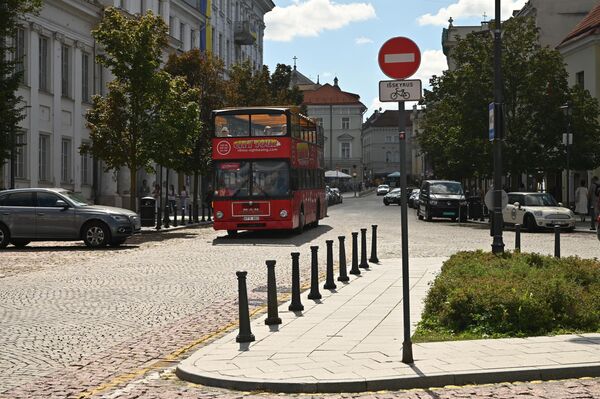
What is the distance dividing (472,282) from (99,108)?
26.9 meters

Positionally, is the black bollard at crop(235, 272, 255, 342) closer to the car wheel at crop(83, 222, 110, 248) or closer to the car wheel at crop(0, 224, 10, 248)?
the car wheel at crop(83, 222, 110, 248)

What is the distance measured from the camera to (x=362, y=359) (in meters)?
8.24

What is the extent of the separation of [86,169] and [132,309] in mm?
31498

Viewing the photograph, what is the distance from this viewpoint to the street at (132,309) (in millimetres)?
7508

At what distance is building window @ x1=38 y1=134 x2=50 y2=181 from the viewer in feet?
125

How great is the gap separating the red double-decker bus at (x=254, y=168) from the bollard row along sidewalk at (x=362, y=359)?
672 inches

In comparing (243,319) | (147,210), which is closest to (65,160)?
(147,210)

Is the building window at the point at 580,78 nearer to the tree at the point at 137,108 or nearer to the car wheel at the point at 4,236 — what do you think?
the tree at the point at 137,108

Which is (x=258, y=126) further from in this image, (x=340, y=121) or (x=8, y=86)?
(x=340, y=121)

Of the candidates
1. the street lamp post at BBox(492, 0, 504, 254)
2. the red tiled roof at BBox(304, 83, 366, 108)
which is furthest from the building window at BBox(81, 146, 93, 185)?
the red tiled roof at BBox(304, 83, 366, 108)

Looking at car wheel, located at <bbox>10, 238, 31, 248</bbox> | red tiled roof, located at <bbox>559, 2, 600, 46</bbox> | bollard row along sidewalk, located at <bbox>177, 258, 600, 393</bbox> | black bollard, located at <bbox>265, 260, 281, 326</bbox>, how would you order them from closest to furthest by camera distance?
bollard row along sidewalk, located at <bbox>177, 258, 600, 393</bbox>
black bollard, located at <bbox>265, 260, 281, 326</bbox>
car wheel, located at <bbox>10, 238, 31, 248</bbox>
red tiled roof, located at <bbox>559, 2, 600, 46</bbox>

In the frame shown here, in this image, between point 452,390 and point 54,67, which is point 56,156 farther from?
point 452,390

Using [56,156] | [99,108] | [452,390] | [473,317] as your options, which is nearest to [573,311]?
[473,317]

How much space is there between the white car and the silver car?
48.5 ft
